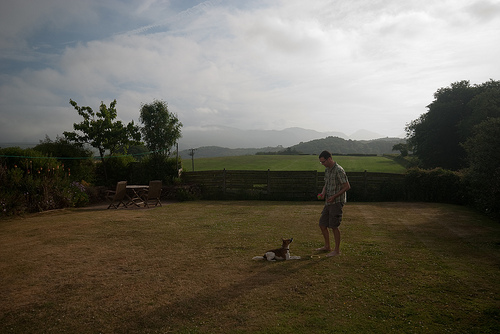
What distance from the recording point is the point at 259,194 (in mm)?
17062

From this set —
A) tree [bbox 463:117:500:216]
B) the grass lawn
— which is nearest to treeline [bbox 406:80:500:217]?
tree [bbox 463:117:500:216]

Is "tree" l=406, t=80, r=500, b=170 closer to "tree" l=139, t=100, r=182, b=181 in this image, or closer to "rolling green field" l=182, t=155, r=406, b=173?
"rolling green field" l=182, t=155, r=406, b=173

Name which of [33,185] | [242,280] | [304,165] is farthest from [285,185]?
[304,165]

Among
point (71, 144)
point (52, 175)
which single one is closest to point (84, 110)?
point (71, 144)

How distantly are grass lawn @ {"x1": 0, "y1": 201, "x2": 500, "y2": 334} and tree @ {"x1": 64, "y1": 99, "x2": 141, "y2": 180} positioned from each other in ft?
31.5

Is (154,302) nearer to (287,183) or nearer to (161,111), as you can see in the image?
(287,183)

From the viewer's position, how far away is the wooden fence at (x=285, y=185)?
16328 mm

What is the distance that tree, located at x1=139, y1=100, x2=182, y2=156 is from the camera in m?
20.0

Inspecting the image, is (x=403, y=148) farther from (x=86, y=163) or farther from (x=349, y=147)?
(x=349, y=147)

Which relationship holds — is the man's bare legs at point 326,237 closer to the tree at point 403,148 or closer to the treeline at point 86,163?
the treeline at point 86,163

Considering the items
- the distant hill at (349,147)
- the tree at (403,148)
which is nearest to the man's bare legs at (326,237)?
the tree at (403,148)

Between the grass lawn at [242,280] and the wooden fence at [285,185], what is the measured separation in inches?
289

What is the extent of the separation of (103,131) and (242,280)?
16590 millimetres

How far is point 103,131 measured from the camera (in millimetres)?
18281
